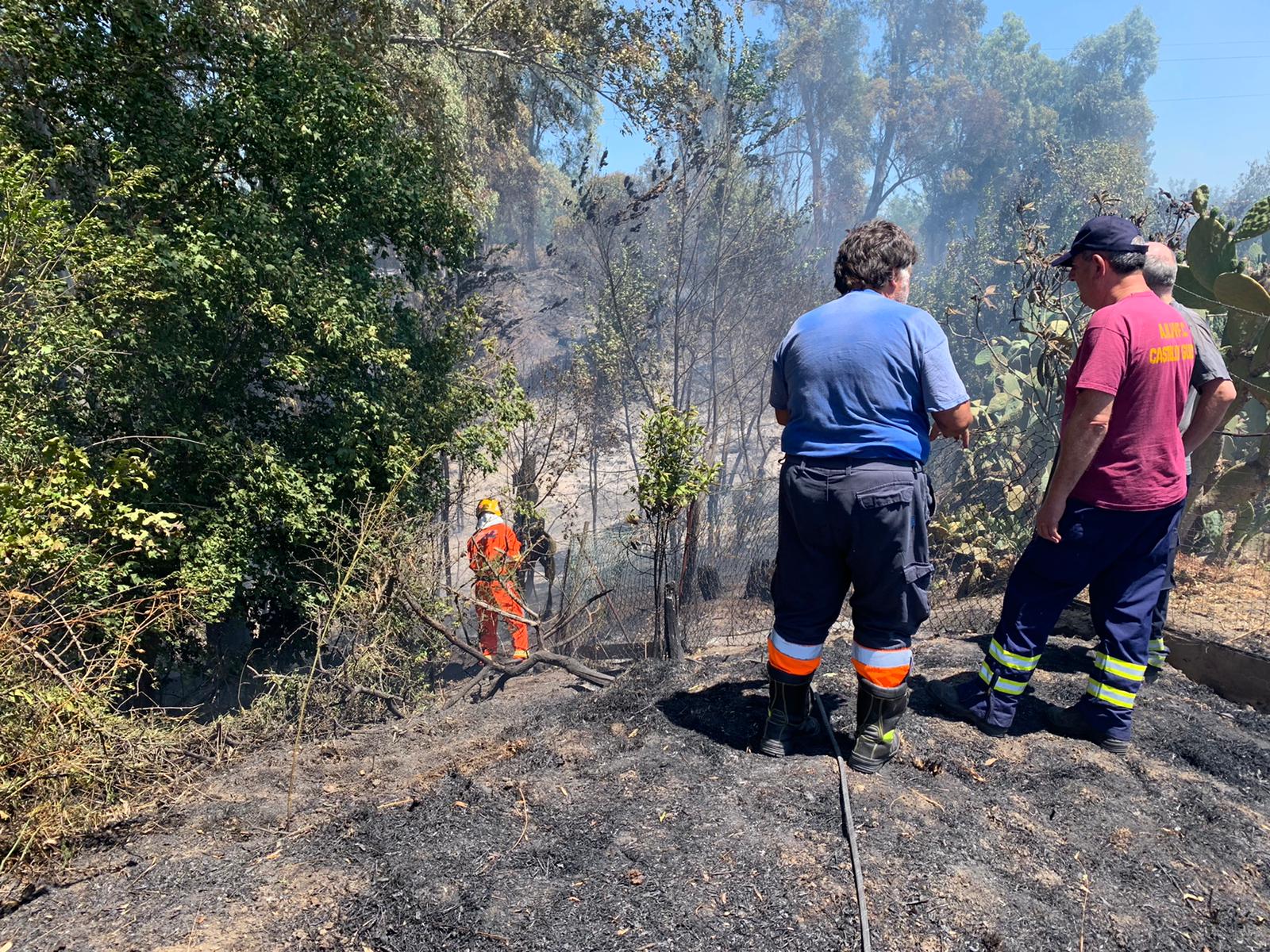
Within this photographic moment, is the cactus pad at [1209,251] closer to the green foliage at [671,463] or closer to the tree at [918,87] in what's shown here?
the green foliage at [671,463]

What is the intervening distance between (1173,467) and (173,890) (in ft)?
11.5

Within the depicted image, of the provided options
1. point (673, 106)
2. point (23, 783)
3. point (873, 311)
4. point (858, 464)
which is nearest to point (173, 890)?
point (23, 783)

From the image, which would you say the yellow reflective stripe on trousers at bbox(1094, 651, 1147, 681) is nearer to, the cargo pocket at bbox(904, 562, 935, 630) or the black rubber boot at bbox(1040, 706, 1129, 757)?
the black rubber boot at bbox(1040, 706, 1129, 757)

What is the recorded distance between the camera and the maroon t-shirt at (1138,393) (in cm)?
243

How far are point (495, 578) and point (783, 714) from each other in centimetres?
239

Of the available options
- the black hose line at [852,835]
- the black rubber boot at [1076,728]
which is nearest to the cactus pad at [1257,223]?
the black rubber boot at [1076,728]

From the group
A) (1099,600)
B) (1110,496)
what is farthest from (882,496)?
(1099,600)

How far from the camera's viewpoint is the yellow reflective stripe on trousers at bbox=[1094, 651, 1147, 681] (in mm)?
2568

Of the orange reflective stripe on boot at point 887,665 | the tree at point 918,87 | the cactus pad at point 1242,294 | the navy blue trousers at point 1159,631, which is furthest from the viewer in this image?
the tree at point 918,87

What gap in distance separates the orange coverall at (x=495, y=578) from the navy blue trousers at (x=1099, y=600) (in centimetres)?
264

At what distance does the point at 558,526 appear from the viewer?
2255cm

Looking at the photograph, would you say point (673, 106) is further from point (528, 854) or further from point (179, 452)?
point (528, 854)

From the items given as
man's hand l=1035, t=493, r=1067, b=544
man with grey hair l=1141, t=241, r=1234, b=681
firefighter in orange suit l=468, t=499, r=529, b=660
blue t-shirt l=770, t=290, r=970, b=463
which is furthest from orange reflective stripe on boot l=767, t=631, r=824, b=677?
firefighter in orange suit l=468, t=499, r=529, b=660

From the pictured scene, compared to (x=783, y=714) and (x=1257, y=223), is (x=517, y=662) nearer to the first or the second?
(x=783, y=714)
